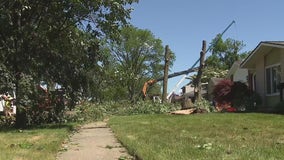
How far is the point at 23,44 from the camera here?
18.7 meters

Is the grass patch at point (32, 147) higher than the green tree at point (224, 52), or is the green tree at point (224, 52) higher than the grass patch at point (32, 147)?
the green tree at point (224, 52)

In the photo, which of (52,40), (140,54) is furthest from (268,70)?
(140,54)

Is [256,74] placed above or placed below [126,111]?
above

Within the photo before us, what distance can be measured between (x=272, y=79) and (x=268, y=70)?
0.66 m

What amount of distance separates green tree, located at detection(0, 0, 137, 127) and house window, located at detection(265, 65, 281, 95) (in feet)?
32.2

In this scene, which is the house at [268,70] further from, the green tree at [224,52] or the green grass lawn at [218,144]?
the green tree at [224,52]

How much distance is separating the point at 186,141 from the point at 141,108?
21.1 meters

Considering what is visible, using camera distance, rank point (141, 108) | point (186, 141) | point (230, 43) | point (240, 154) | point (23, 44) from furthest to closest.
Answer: point (230, 43) < point (141, 108) < point (23, 44) < point (186, 141) < point (240, 154)

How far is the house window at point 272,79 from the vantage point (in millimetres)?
25859

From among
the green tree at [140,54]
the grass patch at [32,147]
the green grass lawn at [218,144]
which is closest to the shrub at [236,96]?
the green grass lawn at [218,144]

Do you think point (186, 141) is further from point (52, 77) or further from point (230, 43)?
point (230, 43)

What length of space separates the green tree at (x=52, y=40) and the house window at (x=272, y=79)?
9826 millimetres

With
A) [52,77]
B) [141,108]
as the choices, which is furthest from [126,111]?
[52,77]

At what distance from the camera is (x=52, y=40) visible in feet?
64.8
